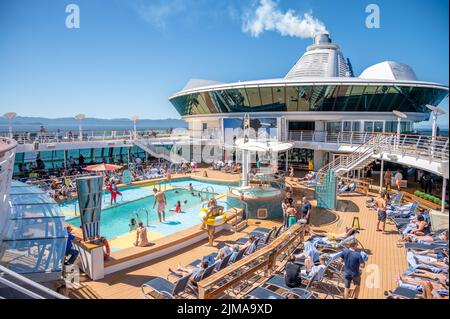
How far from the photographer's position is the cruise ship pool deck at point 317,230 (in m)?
4.68

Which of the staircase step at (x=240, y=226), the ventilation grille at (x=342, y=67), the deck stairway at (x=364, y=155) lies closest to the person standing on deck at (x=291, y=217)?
the staircase step at (x=240, y=226)

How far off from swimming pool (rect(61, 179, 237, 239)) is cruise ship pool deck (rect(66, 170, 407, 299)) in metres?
1.62

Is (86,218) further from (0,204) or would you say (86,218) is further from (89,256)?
(0,204)

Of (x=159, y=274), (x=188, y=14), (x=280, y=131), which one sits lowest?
(x=159, y=274)

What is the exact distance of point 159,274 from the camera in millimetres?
5336

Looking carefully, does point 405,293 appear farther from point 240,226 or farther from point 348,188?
point 348,188

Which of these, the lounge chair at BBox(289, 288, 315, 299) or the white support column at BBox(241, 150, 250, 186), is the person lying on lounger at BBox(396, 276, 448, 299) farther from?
the white support column at BBox(241, 150, 250, 186)

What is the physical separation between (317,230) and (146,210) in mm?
4447

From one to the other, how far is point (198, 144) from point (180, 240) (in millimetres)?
15259

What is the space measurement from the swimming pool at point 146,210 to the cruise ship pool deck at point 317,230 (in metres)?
A: 1.62

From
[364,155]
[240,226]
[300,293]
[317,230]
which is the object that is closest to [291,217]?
[317,230]

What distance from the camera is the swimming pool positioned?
855 cm
